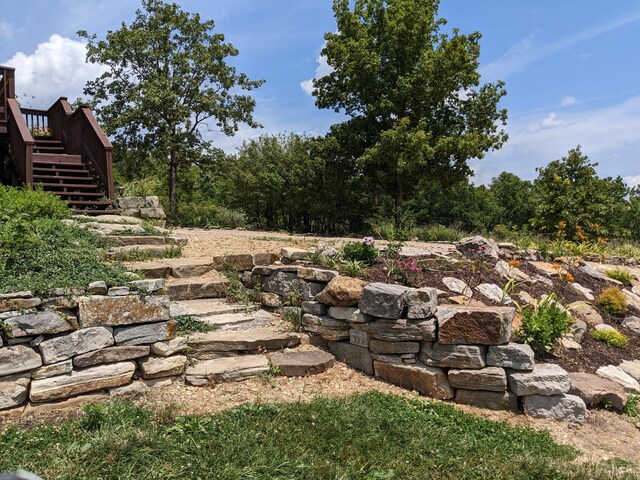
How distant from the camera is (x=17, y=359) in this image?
3416mm

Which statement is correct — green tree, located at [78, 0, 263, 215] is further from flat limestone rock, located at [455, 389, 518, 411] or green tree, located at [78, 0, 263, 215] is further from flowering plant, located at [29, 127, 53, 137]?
flat limestone rock, located at [455, 389, 518, 411]

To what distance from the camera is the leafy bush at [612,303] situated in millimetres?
6305

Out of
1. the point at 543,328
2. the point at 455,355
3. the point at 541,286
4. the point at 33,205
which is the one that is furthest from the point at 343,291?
the point at 33,205

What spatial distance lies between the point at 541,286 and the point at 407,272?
7.80 ft

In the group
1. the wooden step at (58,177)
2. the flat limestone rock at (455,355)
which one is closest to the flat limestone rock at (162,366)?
the flat limestone rock at (455,355)

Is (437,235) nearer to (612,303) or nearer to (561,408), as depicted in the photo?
(612,303)

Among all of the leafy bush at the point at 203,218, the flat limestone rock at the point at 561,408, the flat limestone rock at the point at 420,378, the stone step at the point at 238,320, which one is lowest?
the flat limestone rock at the point at 561,408

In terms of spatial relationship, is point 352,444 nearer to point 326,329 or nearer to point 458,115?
point 326,329

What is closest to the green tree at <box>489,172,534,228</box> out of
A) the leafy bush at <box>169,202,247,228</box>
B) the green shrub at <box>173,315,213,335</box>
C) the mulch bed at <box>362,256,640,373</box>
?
the leafy bush at <box>169,202,247,228</box>

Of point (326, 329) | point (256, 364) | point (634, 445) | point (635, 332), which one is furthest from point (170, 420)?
point (635, 332)

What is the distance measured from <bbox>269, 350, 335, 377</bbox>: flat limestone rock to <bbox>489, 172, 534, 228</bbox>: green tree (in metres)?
31.1

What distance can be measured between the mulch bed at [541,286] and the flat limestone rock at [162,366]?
207 cm

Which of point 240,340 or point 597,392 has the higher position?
point 240,340

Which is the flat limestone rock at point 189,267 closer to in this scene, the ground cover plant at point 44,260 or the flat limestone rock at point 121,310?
the ground cover plant at point 44,260
